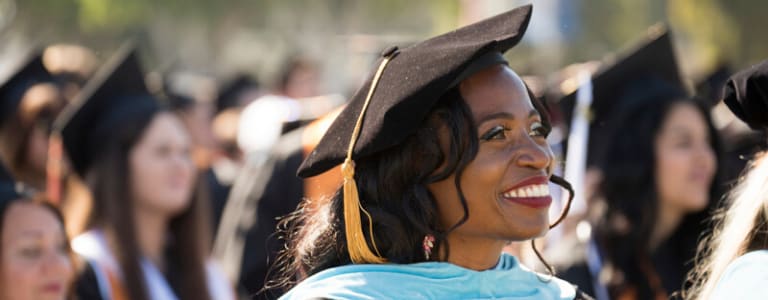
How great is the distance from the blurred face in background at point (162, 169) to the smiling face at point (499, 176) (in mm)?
2781

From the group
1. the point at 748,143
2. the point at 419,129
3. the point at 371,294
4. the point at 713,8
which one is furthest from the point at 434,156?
the point at 713,8

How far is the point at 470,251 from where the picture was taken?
12.8 ft

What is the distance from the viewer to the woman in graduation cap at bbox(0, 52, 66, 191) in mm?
7391

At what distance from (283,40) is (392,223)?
94.5ft

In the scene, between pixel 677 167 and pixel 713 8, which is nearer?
pixel 677 167

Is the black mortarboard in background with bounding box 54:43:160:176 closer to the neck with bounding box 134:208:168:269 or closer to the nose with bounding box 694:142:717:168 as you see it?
the neck with bounding box 134:208:168:269

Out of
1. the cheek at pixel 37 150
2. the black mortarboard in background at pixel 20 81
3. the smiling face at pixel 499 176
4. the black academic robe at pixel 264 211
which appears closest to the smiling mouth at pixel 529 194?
the smiling face at pixel 499 176

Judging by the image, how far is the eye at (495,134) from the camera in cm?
380

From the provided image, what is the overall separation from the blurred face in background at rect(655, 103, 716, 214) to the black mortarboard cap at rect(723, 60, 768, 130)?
90.9 inches

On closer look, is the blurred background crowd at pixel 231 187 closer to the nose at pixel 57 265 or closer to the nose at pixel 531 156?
the nose at pixel 57 265

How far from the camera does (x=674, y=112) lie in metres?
6.71

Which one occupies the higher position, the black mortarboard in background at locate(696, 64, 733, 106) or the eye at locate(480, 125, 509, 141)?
the eye at locate(480, 125, 509, 141)

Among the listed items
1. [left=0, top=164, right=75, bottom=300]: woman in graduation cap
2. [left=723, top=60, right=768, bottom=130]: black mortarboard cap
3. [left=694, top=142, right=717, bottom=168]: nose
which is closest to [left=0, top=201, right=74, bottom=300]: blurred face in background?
[left=0, top=164, right=75, bottom=300]: woman in graduation cap

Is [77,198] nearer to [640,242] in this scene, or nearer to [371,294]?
[640,242]
